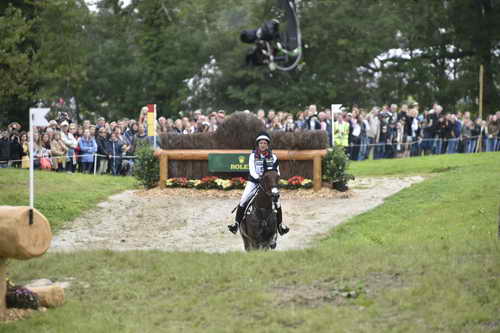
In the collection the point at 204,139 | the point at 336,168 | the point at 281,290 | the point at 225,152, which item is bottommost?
the point at 281,290

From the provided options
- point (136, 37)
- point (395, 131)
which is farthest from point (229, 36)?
point (395, 131)

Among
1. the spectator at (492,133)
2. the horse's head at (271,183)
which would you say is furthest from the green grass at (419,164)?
the horse's head at (271,183)

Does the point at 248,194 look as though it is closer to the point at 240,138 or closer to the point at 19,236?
the point at 19,236

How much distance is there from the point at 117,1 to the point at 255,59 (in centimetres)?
4919

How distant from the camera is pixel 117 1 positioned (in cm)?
6178

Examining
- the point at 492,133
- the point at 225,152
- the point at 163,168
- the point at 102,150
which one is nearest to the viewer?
the point at 225,152

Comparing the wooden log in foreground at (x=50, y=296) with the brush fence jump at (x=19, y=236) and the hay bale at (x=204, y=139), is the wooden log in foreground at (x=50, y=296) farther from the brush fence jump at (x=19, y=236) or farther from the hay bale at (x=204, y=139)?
the hay bale at (x=204, y=139)

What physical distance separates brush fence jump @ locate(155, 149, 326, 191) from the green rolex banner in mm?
156

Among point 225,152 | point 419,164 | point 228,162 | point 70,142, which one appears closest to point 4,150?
point 70,142

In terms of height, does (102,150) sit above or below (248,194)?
above

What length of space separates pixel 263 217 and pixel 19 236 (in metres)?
6.56

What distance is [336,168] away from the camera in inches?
1031

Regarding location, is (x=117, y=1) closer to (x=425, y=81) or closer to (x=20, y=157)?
(x=425, y=81)

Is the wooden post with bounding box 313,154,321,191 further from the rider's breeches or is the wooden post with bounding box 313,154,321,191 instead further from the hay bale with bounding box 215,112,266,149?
the rider's breeches
